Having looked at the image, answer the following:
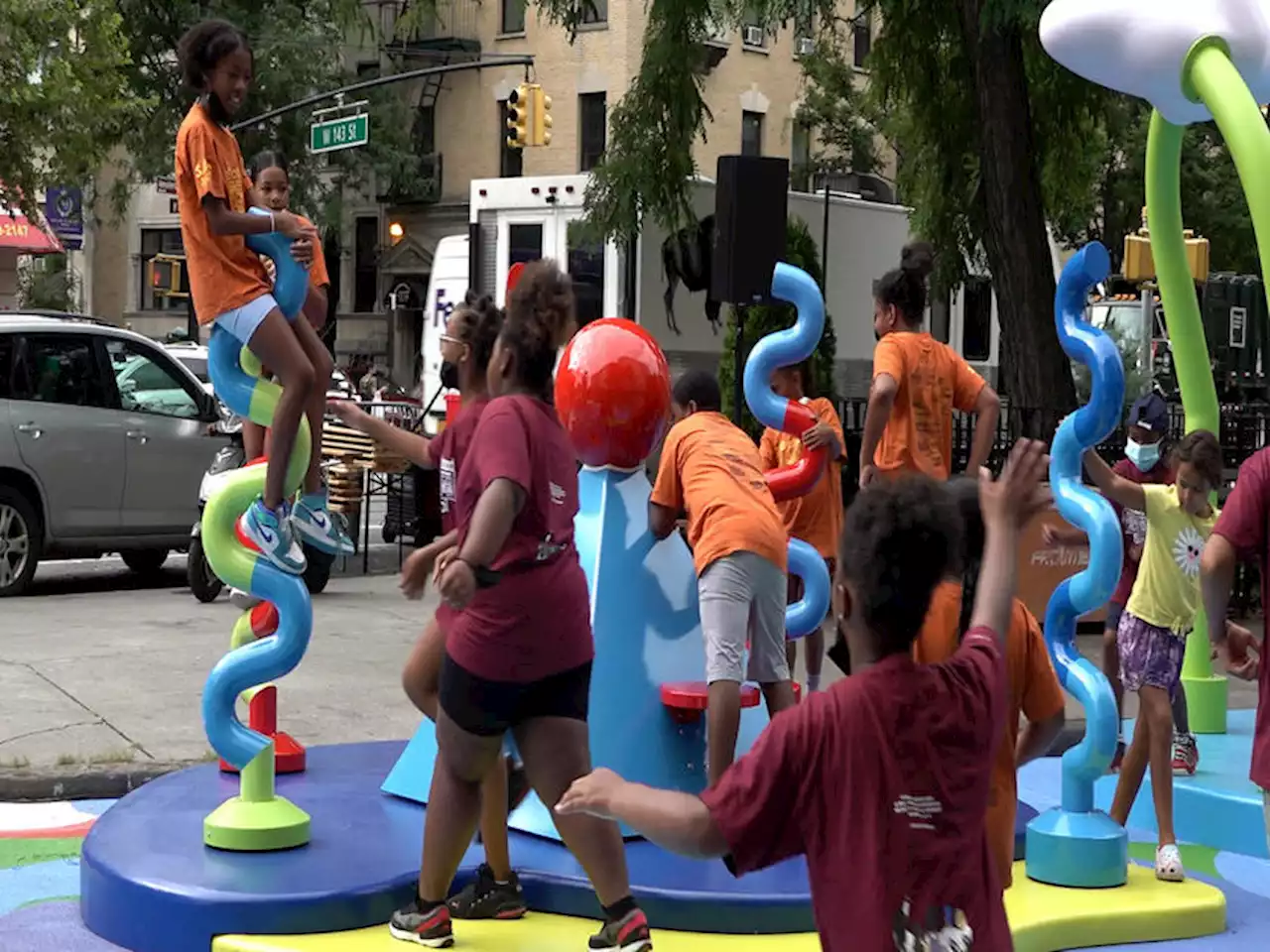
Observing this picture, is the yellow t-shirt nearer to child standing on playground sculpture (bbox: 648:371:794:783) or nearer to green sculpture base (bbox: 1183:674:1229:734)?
child standing on playground sculpture (bbox: 648:371:794:783)

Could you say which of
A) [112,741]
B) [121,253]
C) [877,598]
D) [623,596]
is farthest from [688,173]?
[121,253]

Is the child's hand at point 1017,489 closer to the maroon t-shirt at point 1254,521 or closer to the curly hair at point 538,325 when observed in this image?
the maroon t-shirt at point 1254,521

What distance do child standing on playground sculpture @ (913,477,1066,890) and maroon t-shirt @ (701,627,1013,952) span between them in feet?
2.21

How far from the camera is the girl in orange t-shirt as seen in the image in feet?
25.3

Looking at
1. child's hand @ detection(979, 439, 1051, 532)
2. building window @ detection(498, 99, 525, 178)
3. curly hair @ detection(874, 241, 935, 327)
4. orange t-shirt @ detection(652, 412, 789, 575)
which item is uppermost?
building window @ detection(498, 99, 525, 178)

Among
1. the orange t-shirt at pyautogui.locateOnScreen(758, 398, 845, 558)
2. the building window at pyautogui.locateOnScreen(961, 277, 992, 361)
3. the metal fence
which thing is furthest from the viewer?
the building window at pyautogui.locateOnScreen(961, 277, 992, 361)

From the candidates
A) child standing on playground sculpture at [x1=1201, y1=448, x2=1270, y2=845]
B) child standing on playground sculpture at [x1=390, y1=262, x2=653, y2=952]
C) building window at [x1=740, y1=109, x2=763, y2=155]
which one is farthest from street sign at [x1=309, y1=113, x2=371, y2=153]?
child standing on playground sculpture at [x1=1201, y1=448, x2=1270, y2=845]

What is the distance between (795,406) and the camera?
26.0 ft

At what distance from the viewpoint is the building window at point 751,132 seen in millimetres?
39781

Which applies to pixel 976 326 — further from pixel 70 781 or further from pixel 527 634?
pixel 527 634

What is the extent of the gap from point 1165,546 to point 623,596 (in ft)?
6.58

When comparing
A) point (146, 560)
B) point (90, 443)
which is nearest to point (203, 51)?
point (90, 443)

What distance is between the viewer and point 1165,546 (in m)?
6.80

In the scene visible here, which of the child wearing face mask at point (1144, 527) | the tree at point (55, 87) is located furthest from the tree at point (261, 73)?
the child wearing face mask at point (1144, 527)
